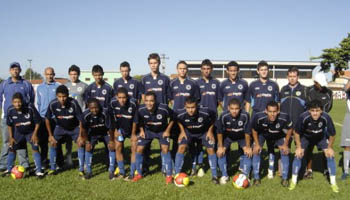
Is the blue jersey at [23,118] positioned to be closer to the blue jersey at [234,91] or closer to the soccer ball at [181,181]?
the soccer ball at [181,181]

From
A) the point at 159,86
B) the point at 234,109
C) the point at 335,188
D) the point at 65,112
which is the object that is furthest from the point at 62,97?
the point at 335,188

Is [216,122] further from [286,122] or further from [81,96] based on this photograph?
[81,96]

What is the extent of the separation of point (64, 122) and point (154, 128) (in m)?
1.70

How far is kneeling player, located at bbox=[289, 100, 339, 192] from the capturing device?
4.61m

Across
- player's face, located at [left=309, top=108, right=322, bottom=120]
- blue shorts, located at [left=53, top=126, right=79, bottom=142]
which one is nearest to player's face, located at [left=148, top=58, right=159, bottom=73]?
blue shorts, located at [left=53, top=126, right=79, bottom=142]

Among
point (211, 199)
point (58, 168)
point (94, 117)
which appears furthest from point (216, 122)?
point (58, 168)

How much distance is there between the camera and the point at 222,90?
567 centimetres

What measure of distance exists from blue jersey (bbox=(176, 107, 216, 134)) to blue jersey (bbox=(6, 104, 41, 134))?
2.61 metres

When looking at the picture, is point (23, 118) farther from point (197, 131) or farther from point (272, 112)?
point (272, 112)

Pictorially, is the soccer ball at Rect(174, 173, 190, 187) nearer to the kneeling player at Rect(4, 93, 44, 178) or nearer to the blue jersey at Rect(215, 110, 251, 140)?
the blue jersey at Rect(215, 110, 251, 140)

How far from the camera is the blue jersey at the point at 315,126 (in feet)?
15.3

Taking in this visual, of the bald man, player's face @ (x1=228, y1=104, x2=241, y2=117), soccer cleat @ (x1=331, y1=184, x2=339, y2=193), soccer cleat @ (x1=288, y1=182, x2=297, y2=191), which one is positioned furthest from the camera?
the bald man

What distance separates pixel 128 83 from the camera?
5742 mm

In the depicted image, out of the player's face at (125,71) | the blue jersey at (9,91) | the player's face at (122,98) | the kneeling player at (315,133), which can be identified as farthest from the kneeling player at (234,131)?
the blue jersey at (9,91)
